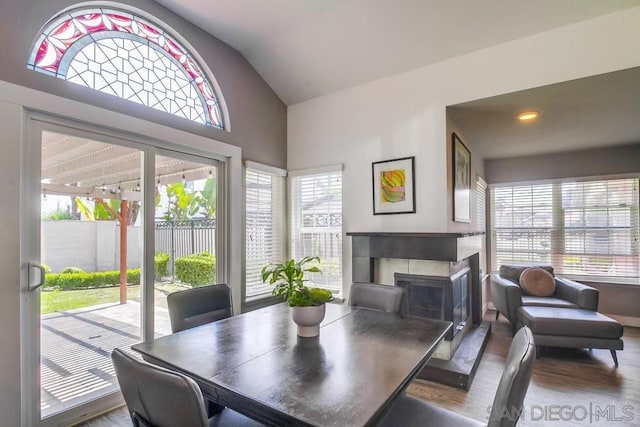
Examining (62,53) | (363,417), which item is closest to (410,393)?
(363,417)

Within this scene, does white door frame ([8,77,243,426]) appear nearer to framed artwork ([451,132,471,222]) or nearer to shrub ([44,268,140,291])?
shrub ([44,268,140,291])

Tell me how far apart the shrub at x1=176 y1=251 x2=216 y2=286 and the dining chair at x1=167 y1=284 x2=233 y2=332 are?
0.86 metres

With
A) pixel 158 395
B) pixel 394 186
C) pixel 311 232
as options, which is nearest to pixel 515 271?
pixel 394 186

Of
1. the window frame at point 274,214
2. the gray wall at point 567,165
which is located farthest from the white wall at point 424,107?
the gray wall at point 567,165

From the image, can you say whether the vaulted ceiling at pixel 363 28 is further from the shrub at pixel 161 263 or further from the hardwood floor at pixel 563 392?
the hardwood floor at pixel 563 392

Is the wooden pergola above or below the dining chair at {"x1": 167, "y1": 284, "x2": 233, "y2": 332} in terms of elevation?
above

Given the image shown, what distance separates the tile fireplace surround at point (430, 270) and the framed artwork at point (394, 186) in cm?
29

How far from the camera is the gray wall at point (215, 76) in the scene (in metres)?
1.91

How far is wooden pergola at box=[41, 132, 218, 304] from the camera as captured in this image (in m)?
2.14

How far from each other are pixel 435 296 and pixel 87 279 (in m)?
2.88

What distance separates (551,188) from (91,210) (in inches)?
223

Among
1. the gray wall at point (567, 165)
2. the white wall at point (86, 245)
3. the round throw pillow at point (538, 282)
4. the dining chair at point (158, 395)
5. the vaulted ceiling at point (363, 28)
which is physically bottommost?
the round throw pillow at point (538, 282)

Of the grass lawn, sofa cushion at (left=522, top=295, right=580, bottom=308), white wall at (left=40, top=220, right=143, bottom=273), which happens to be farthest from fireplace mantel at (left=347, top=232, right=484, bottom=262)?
white wall at (left=40, top=220, right=143, bottom=273)

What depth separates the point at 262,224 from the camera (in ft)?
12.0
